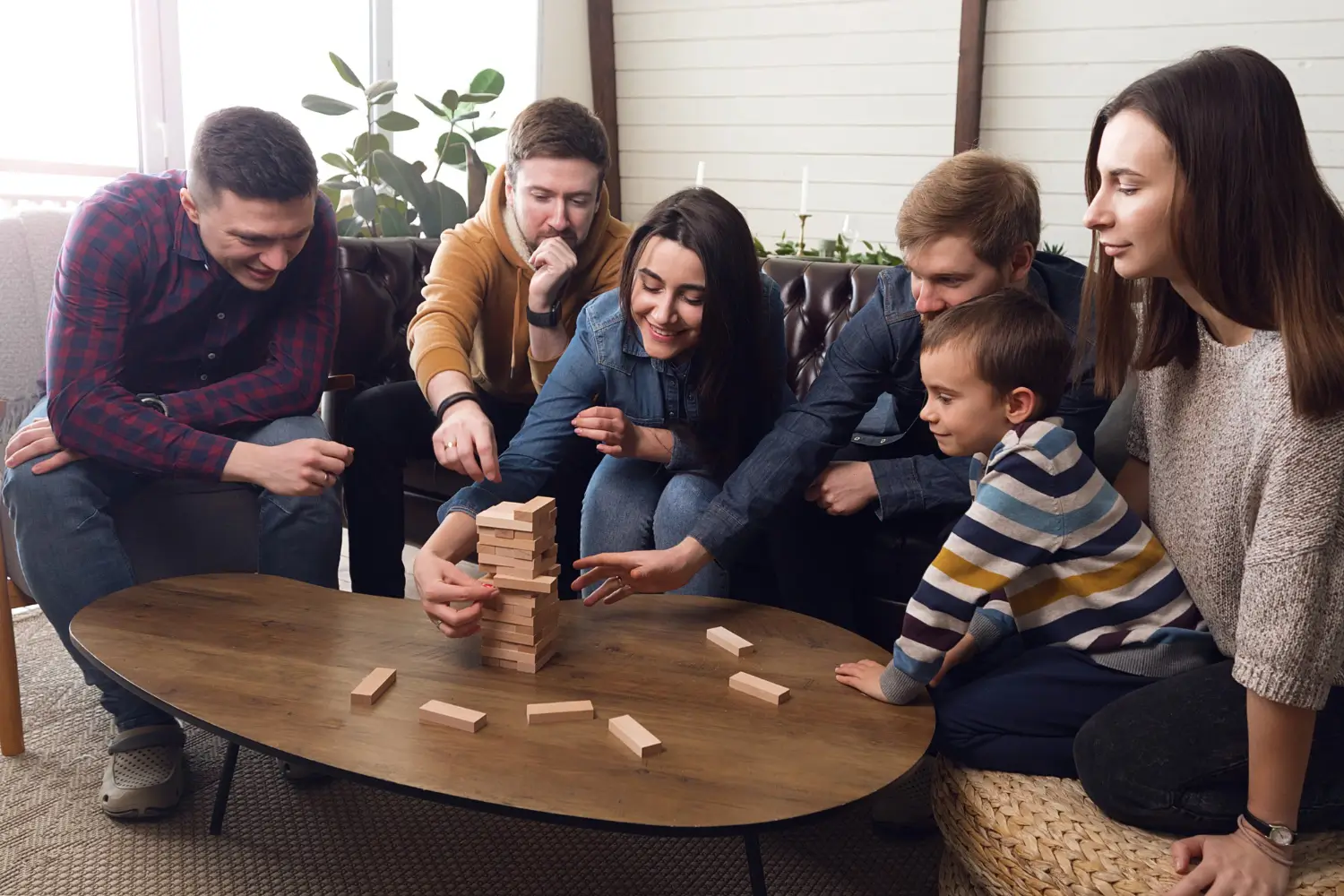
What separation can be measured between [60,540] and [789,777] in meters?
1.35

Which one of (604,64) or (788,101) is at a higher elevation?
(604,64)

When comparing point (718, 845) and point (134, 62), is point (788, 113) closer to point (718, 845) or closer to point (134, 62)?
point (134, 62)

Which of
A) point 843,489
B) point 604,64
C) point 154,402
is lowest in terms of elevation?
point 843,489

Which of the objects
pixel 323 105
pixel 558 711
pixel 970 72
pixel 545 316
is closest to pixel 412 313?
pixel 545 316

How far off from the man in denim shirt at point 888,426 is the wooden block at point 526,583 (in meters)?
0.16

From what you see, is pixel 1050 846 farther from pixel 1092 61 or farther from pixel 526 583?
pixel 1092 61

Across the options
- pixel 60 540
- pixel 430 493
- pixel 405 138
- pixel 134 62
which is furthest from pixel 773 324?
pixel 405 138

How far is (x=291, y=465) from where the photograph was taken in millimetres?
1930

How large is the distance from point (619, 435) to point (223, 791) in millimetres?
864

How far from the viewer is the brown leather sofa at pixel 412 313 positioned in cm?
253

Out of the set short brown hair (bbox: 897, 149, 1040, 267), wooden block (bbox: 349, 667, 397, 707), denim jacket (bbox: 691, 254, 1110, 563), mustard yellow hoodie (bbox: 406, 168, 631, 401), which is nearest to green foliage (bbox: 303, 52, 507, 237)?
mustard yellow hoodie (bbox: 406, 168, 631, 401)

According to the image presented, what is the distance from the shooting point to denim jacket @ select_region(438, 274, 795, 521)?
1.91m

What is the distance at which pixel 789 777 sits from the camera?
1.20 m

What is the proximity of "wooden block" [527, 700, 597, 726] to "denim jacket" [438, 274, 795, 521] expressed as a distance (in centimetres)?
60
